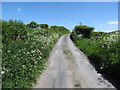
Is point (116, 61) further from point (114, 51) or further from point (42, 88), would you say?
point (42, 88)

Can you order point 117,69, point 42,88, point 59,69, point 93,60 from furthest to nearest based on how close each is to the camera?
point 93,60
point 59,69
point 117,69
point 42,88

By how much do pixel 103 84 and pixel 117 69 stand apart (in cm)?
126

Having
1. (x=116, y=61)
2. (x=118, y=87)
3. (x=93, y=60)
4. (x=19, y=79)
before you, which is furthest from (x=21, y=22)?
(x=118, y=87)

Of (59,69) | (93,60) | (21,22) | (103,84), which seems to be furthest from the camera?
(21,22)

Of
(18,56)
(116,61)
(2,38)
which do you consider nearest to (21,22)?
(2,38)

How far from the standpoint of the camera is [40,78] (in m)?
8.21

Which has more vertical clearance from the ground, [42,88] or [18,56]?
[18,56]

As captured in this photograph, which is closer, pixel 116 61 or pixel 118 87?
pixel 118 87

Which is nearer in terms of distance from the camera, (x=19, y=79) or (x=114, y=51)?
(x=19, y=79)

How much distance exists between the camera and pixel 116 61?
870cm

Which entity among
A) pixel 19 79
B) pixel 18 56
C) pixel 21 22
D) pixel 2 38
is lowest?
pixel 19 79

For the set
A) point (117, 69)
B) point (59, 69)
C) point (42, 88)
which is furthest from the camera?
point (59, 69)

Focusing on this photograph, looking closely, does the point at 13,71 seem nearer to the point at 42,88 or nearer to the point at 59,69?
the point at 42,88

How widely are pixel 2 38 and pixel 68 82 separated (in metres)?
5.67
